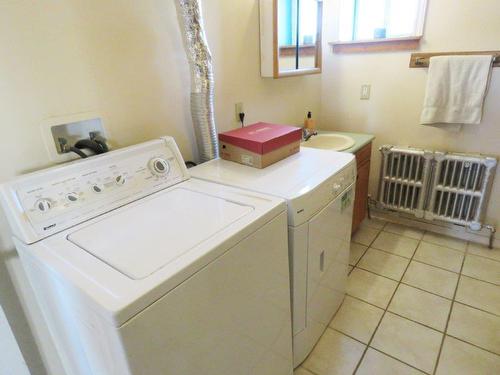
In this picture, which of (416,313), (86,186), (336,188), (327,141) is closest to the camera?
(86,186)

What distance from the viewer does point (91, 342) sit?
2.39 feet

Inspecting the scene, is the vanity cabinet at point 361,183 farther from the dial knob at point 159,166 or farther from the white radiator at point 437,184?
the dial knob at point 159,166

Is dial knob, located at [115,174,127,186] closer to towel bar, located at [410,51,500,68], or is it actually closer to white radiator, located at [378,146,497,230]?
white radiator, located at [378,146,497,230]

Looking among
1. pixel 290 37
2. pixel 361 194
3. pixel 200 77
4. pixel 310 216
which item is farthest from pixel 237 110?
pixel 361 194

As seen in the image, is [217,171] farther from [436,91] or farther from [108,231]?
[436,91]

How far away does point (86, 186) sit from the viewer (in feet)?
3.32

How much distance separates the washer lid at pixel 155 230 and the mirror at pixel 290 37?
1102mm

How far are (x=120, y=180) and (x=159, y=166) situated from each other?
167mm

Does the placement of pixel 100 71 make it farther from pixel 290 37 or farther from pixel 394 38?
pixel 394 38

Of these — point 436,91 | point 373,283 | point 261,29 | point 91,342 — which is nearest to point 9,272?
Answer: point 91,342

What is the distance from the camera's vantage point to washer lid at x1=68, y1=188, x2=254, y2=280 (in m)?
0.76

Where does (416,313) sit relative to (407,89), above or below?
below

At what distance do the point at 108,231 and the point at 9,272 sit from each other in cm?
42

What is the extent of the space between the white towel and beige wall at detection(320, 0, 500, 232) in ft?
0.36
